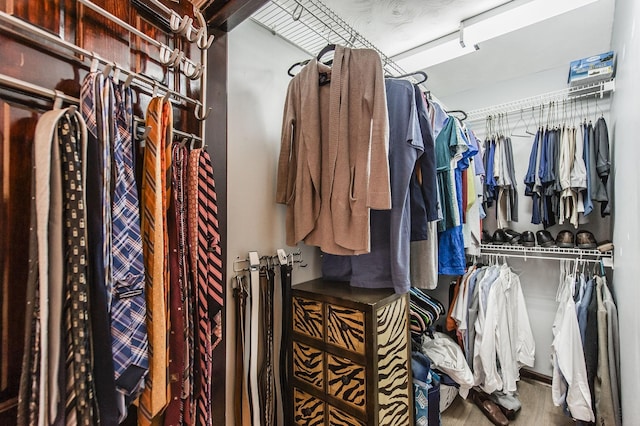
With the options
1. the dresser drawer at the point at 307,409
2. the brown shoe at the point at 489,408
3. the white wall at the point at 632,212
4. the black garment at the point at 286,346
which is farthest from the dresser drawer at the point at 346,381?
the brown shoe at the point at 489,408

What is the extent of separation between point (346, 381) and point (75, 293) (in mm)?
1058

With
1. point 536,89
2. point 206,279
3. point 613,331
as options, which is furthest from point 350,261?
point 536,89

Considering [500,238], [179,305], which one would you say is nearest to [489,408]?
[500,238]

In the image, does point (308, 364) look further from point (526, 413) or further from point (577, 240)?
point (577, 240)

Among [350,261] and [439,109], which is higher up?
[439,109]

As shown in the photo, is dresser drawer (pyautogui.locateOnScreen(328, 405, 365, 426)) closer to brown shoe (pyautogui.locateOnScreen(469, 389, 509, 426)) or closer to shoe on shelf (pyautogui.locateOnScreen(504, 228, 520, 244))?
brown shoe (pyautogui.locateOnScreen(469, 389, 509, 426))

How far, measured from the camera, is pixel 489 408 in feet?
6.37

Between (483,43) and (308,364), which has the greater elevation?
(483,43)

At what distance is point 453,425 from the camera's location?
6.06 ft

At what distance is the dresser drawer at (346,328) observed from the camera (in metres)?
1.15

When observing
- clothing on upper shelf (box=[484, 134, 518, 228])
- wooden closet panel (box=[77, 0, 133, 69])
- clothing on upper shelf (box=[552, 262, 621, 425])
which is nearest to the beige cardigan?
wooden closet panel (box=[77, 0, 133, 69])

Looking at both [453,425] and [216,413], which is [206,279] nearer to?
[216,413]

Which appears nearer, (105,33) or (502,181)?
(105,33)

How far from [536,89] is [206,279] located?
122 inches
